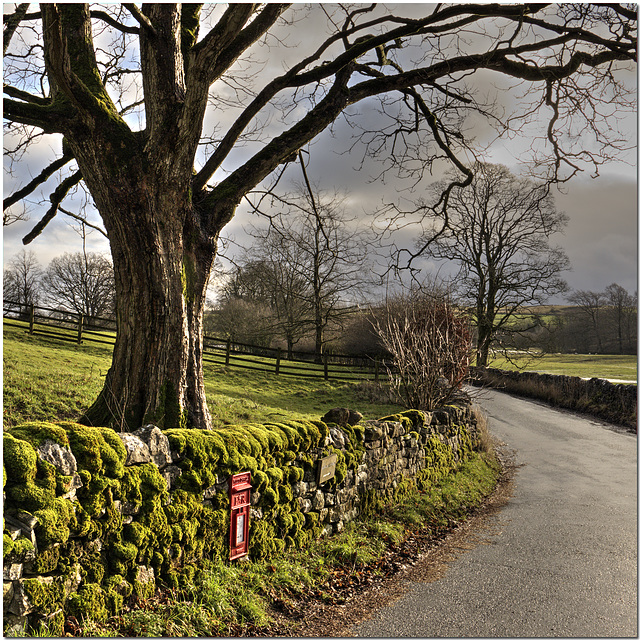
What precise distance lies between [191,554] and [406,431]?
16.8ft

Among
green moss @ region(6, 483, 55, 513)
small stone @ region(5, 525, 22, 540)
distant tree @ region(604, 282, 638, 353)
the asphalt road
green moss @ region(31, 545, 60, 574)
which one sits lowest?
the asphalt road

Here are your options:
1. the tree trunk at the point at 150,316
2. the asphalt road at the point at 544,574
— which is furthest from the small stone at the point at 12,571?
the tree trunk at the point at 150,316

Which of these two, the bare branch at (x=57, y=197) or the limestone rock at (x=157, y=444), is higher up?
the bare branch at (x=57, y=197)

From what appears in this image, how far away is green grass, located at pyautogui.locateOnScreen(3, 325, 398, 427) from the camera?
1006 cm

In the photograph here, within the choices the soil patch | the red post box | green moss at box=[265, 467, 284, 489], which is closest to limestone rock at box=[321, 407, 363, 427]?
the soil patch

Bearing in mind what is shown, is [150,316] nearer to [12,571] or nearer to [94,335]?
[12,571]

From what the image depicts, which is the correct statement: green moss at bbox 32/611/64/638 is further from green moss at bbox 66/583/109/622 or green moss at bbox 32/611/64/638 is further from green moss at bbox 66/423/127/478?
green moss at bbox 66/423/127/478

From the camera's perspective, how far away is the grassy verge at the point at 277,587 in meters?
3.40

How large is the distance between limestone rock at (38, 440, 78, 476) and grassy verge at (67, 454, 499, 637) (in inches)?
35.1

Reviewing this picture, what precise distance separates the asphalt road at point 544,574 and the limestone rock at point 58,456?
265 cm

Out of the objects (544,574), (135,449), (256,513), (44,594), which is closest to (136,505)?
(135,449)

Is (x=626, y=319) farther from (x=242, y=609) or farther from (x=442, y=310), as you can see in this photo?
(x=242, y=609)

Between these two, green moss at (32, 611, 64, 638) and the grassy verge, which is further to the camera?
the grassy verge

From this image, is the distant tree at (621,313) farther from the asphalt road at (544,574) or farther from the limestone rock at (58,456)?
the limestone rock at (58,456)
